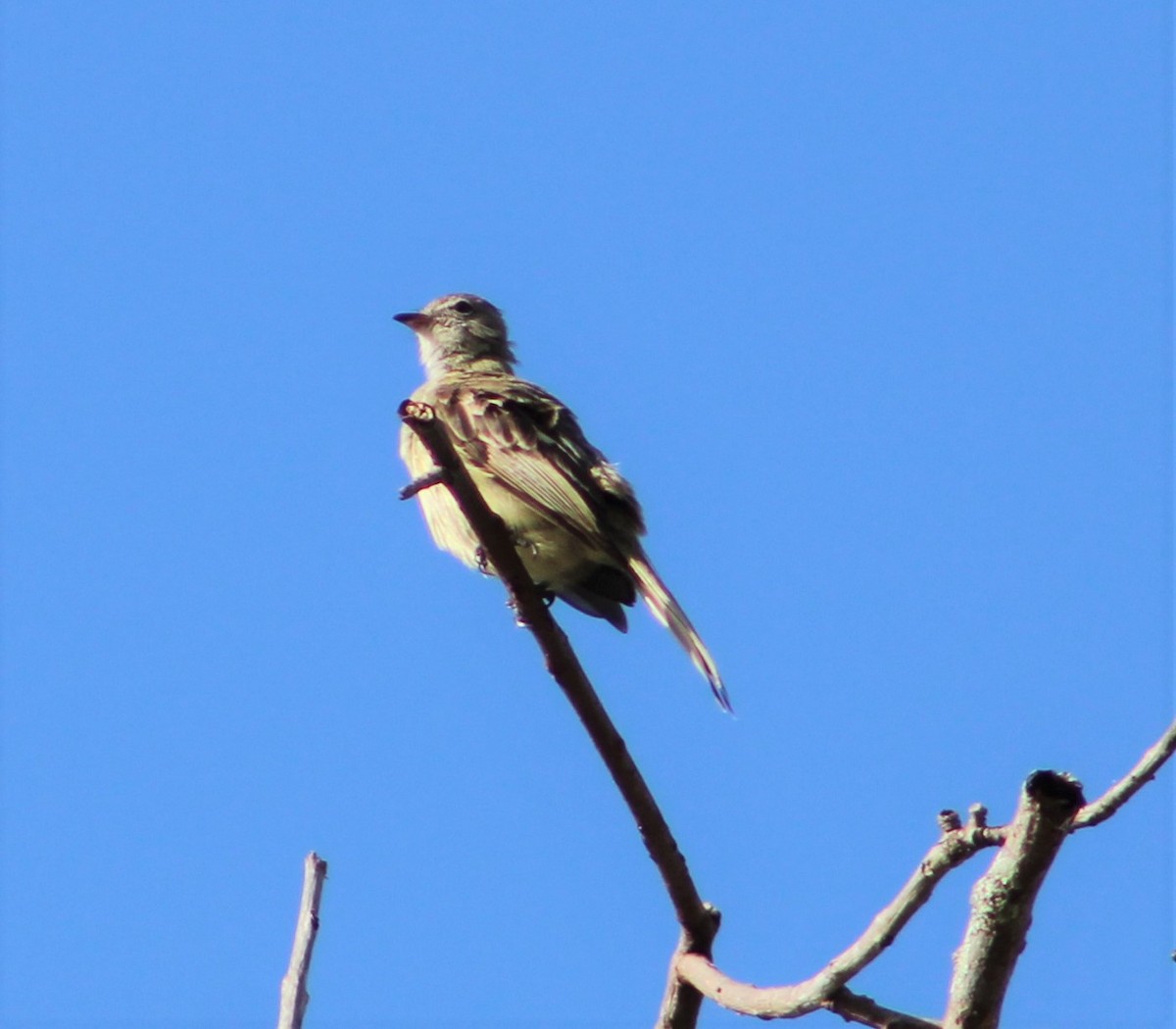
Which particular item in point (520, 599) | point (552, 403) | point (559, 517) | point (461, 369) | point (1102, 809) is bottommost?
point (1102, 809)

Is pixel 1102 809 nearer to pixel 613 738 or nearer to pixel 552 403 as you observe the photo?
pixel 613 738

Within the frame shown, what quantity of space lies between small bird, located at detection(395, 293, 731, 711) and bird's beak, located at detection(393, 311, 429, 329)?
195cm

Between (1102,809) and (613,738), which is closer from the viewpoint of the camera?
(1102,809)

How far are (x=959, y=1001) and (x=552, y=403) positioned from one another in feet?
18.6

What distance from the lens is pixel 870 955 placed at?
3936 millimetres

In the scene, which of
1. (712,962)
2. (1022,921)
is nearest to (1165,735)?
(1022,921)

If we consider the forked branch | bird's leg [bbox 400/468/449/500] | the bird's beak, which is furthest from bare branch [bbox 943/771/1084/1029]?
the bird's beak

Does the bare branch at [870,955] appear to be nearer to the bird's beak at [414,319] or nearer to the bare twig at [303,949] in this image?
the bare twig at [303,949]

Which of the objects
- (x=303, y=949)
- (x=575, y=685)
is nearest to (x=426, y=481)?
(x=575, y=685)

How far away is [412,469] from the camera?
869 centimetres

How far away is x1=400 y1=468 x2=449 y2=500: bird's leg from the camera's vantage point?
538cm

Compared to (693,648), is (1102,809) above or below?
below

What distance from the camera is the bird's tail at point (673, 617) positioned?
7258 millimetres

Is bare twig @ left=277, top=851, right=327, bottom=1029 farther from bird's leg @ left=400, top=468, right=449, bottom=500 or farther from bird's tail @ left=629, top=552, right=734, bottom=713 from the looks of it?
bird's tail @ left=629, top=552, right=734, bottom=713
